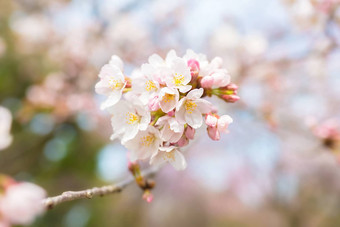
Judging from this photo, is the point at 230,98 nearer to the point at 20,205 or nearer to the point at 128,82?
the point at 128,82

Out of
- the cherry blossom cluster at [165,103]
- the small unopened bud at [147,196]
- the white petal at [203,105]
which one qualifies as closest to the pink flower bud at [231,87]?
the cherry blossom cluster at [165,103]

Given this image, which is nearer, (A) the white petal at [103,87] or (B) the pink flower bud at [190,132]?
(B) the pink flower bud at [190,132]

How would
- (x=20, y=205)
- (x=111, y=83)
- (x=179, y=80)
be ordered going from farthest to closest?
(x=111, y=83) < (x=179, y=80) < (x=20, y=205)

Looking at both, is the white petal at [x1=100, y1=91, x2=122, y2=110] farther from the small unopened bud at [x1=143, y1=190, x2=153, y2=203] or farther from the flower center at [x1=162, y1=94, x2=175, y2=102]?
the small unopened bud at [x1=143, y1=190, x2=153, y2=203]

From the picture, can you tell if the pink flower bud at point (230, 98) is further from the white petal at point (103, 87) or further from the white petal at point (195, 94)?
the white petal at point (103, 87)

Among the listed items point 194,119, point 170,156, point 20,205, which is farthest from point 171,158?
point 20,205

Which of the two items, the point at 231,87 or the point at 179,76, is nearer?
the point at 179,76

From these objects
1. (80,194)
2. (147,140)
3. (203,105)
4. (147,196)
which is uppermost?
(203,105)

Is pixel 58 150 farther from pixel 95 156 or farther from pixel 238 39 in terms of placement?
pixel 238 39
